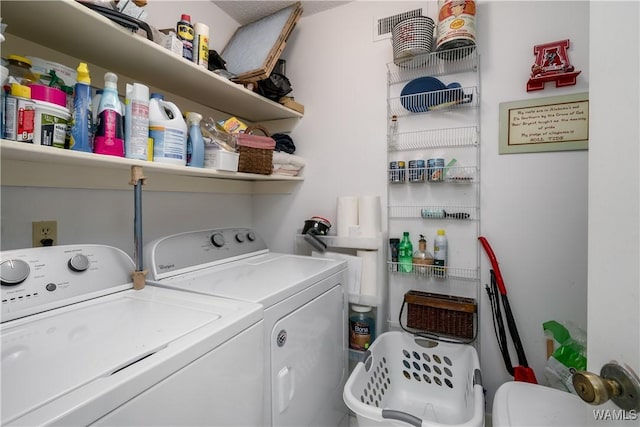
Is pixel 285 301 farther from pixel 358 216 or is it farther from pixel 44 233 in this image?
pixel 44 233

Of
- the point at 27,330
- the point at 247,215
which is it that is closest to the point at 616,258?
the point at 27,330

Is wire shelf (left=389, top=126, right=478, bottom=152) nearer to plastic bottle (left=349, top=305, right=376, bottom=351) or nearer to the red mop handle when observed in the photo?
the red mop handle

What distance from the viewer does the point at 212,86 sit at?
62.9 inches

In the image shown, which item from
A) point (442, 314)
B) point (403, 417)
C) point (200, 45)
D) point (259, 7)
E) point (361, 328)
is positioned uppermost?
point (259, 7)

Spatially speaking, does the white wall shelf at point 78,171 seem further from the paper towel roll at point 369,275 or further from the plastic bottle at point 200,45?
the paper towel roll at point 369,275

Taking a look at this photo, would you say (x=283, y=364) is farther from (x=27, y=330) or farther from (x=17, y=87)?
(x=17, y=87)

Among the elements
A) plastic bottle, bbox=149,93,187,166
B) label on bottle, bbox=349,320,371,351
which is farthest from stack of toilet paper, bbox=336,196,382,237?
plastic bottle, bbox=149,93,187,166

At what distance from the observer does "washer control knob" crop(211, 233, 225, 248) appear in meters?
1.53

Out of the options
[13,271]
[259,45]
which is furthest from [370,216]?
[13,271]

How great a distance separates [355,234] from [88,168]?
137 centimetres

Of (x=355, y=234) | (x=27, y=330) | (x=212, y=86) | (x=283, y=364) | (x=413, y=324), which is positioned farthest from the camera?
(x=355, y=234)

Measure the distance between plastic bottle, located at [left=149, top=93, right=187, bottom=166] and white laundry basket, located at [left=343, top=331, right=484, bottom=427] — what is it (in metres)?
1.25

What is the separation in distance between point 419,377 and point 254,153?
1528 mm

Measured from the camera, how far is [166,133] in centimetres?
125
